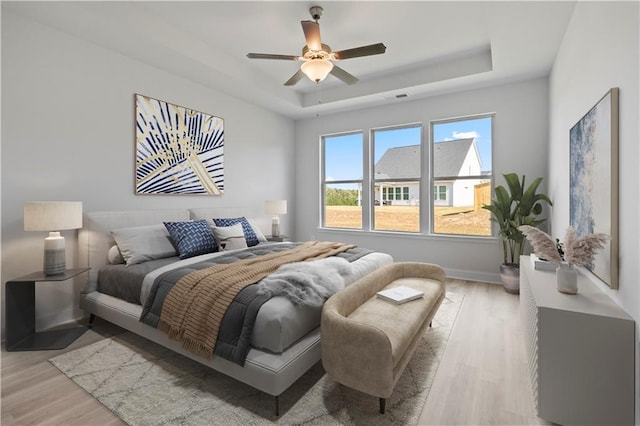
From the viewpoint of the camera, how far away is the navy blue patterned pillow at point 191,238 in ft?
10.1

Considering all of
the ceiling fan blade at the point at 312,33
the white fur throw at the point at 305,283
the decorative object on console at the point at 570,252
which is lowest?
the white fur throw at the point at 305,283

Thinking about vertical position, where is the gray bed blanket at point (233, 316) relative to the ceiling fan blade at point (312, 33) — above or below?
below

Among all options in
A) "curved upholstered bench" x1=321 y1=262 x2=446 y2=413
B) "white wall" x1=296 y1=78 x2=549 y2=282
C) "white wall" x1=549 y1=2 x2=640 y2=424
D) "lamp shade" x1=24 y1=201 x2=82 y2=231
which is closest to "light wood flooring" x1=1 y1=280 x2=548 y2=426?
"curved upholstered bench" x1=321 y1=262 x2=446 y2=413

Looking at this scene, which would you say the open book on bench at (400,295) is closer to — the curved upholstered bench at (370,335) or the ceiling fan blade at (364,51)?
the curved upholstered bench at (370,335)

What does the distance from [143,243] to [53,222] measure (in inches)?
28.8

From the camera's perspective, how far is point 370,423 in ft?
5.28

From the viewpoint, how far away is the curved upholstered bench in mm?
1565

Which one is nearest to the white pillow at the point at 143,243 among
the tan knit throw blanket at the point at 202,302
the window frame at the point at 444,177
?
the tan knit throw blanket at the point at 202,302

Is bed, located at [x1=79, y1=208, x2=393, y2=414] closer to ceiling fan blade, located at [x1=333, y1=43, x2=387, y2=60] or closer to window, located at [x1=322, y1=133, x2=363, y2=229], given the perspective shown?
ceiling fan blade, located at [x1=333, y1=43, x2=387, y2=60]

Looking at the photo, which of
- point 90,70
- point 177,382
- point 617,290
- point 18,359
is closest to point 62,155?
point 90,70

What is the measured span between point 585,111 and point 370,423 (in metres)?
2.60

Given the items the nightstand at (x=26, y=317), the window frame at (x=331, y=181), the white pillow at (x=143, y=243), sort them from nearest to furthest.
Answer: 1. the nightstand at (x=26, y=317)
2. the white pillow at (x=143, y=243)
3. the window frame at (x=331, y=181)

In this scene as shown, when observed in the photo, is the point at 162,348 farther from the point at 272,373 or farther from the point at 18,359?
the point at 272,373

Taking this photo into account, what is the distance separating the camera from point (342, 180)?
5.67 meters
